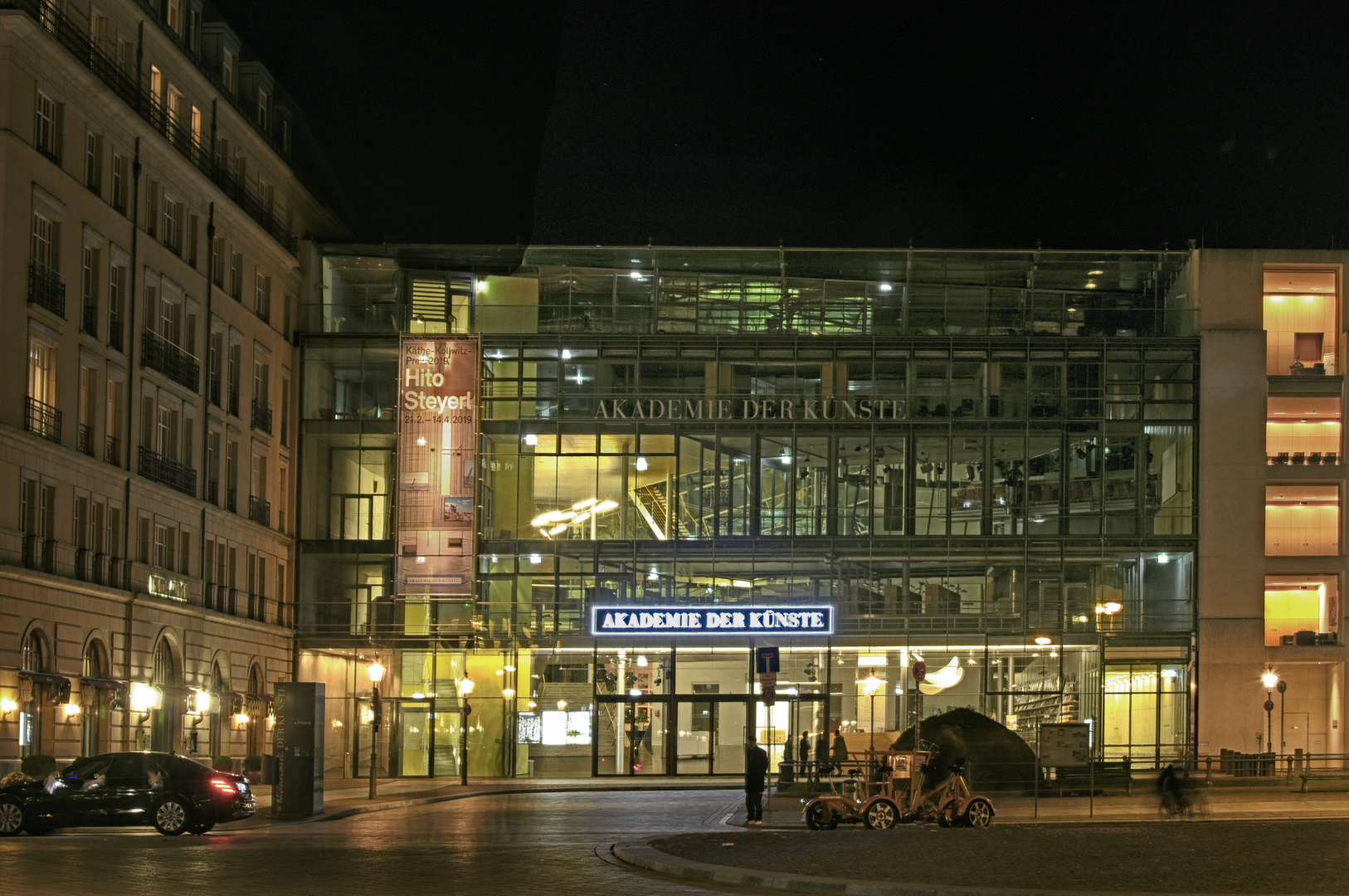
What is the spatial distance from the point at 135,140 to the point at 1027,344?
3161 cm

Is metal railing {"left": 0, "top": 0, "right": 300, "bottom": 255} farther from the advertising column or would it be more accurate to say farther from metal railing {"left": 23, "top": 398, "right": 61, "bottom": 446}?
the advertising column

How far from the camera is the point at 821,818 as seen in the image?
31266 mm

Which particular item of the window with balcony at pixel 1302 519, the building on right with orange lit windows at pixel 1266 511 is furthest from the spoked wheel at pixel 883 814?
the window with balcony at pixel 1302 519

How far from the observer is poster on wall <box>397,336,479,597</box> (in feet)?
198

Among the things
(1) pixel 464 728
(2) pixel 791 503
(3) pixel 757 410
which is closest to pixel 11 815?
(1) pixel 464 728

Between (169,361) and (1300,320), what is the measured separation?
1638 inches

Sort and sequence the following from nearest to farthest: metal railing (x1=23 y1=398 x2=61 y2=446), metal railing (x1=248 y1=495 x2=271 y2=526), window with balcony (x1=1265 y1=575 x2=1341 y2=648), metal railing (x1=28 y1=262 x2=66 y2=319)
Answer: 1. metal railing (x1=23 y1=398 x2=61 y2=446)
2. metal railing (x1=28 y1=262 x2=66 y2=319)
3. metal railing (x1=248 y1=495 x2=271 y2=526)
4. window with balcony (x1=1265 y1=575 x2=1341 y2=648)

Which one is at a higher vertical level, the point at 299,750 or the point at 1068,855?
the point at 1068,855

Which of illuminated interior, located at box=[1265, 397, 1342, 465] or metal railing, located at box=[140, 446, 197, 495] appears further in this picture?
illuminated interior, located at box=[1265, 397, 1342, 465]

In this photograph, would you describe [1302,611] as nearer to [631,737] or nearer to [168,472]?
[631,737]

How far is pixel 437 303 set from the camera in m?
63.4

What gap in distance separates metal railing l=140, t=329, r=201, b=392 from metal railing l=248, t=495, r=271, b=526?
6.41 m

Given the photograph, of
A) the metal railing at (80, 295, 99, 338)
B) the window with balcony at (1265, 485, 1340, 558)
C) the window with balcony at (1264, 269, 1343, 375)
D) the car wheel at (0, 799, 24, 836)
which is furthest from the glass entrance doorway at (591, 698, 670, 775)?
the car wheel at (0, 799, 24, 836)

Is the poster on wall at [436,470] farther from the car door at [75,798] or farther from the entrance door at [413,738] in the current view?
the car door at [75,798]
